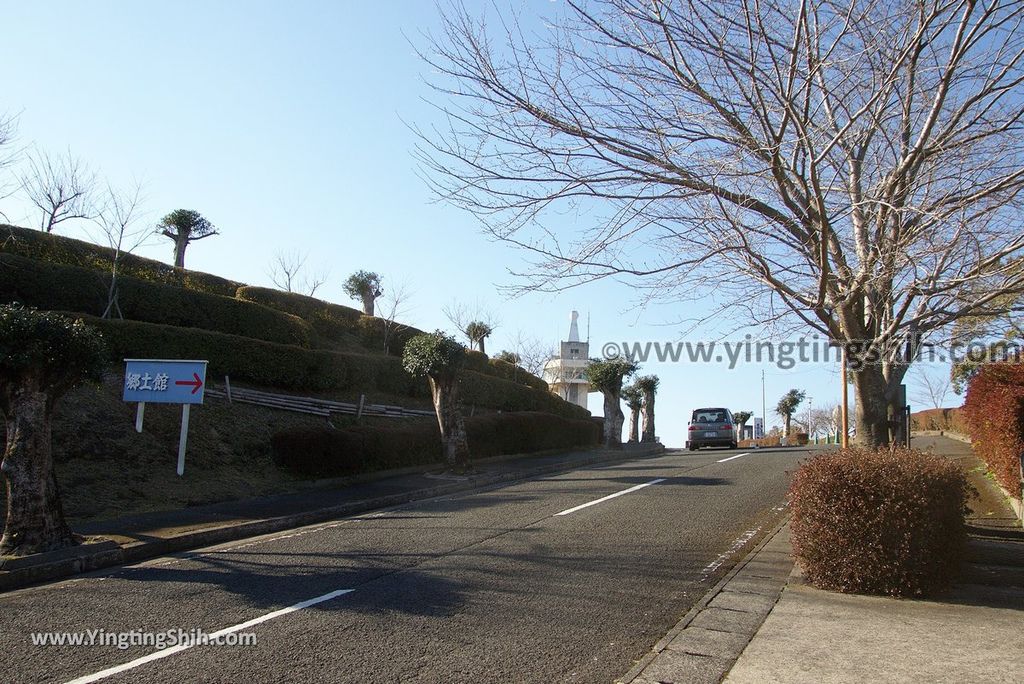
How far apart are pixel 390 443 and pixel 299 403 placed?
3766 mm

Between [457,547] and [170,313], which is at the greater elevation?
[170,313]

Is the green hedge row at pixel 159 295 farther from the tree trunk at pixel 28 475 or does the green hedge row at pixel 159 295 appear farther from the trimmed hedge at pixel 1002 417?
the trimmed hedge at pixel 1002 417

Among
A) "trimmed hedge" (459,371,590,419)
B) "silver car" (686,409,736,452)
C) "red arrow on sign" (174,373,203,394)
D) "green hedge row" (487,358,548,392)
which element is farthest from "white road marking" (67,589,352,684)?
"green hedge row" (487,358,548,392)

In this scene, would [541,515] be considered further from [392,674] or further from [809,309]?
[392,674]

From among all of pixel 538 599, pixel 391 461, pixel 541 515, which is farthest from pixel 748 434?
pixel 538 599

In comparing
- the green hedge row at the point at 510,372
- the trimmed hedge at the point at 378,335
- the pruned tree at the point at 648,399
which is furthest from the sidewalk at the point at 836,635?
the pruned tree at the point at 648,399

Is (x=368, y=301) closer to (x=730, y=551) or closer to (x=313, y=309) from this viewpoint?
(x=313, y=309)

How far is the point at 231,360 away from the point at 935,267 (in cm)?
1671

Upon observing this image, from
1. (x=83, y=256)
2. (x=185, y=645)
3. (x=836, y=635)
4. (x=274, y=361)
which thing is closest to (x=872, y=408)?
(x=836, y=635)

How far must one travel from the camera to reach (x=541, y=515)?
37.4ft

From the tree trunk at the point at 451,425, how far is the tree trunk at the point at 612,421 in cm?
1263

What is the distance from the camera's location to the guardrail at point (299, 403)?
18.8 meters

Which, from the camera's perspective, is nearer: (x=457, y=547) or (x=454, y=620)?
(x=454, y=620)

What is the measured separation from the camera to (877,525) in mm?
6672
